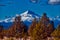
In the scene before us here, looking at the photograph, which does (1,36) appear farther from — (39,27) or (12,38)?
(39,27)

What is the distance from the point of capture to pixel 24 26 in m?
2.14

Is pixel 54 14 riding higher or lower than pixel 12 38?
higher

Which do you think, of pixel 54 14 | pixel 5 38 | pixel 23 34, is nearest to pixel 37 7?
pixel 54 14

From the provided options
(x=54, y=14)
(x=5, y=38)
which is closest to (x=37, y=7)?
(x=54, y=14)

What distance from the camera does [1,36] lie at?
7.04 feet

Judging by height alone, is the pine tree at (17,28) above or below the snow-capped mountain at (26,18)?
below

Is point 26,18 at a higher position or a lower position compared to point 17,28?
higher

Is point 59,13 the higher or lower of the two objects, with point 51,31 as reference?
higher

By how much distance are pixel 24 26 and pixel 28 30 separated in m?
0.06

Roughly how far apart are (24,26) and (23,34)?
0.30ft

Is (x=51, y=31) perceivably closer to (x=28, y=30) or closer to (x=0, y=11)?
(x=28, y=30)

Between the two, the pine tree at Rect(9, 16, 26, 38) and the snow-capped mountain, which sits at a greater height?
the snow-capped mountain

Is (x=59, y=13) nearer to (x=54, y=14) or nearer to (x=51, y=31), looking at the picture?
(x=54, y=14)

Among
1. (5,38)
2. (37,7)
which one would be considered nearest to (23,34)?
(5,38)
